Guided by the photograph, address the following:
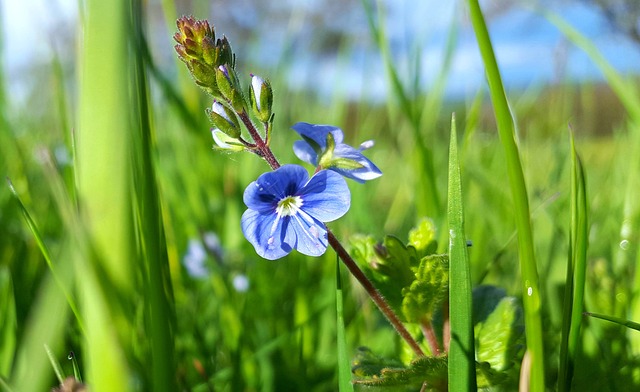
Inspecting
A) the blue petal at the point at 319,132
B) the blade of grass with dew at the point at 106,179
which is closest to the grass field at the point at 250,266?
the blade of grass with dew at the point at 106,179

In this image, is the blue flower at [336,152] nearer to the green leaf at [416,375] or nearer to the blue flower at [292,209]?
the blue flower at [292,209]

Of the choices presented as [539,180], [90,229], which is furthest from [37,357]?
[539,180]

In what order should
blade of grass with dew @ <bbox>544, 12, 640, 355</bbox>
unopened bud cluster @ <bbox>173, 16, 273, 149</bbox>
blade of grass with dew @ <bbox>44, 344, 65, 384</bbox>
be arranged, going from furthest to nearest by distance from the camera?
blade of grass with dew @ <bbox>544, 12, 640, 355</bbox> < unopened bud cluster @ <bbox>173, 16, 273, 149</bbox> < blade of grass with dew @ <bbox>44, 344, 65, 384</bbox>

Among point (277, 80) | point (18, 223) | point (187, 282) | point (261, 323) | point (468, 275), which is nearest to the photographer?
point (468, 275)

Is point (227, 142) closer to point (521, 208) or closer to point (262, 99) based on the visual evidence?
point (262, 99)

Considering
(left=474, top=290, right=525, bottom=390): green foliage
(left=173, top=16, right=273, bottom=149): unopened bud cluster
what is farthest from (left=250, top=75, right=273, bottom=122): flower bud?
(left=474, top=290, right=525, bottom=390): green foliage

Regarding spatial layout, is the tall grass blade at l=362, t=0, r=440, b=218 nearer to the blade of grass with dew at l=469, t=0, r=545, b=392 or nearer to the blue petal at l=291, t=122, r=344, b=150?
the blue petal at l=291, t=122, r=344, b=150

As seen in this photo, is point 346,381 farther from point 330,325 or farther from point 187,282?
point 187,282
